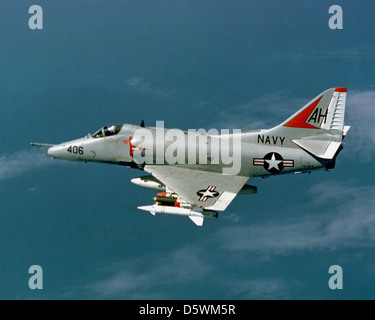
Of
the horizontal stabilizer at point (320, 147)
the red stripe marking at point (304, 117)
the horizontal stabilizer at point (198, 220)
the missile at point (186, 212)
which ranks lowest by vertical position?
the horizontal stabilizer at point (198, 220)

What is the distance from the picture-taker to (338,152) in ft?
129

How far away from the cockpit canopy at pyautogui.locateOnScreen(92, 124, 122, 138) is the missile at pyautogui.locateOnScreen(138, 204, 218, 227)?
17.9 ft

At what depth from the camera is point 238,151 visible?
39750mm

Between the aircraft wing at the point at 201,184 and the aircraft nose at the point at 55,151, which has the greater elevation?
the aircraft nose at the point at 55,151

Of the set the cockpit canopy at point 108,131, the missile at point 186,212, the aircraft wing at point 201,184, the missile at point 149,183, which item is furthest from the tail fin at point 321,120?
the cockpit canopy at point 108,131

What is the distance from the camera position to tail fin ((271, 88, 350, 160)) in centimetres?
3947

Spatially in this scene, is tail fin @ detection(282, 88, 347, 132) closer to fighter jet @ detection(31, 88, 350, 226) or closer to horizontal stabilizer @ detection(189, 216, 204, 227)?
fighter jet @ detection(31, 88, 350, 226)

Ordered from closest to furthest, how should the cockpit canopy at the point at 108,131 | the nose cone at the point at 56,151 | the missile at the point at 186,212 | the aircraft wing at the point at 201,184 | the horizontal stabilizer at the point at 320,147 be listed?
the missile at the point at 186,212 → the aircraft wing at the point at 201,184 → the horizontal stabilizer at the point at 320,147 → the cockpit canopy at the point at 108,131 → the nose cone at the point at 56,151

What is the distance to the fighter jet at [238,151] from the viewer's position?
39.3 metres

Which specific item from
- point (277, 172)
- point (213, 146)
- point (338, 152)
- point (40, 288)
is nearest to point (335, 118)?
point (338, 152)

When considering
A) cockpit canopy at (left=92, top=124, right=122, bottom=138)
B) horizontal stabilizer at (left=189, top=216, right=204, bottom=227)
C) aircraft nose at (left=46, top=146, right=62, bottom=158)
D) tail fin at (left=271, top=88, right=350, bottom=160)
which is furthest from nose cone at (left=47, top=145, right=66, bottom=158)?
tail fin at (left=271, top=88, right=350, bottom=160)

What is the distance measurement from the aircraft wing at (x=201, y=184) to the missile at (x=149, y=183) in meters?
0.80

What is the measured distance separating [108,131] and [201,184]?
6.48m

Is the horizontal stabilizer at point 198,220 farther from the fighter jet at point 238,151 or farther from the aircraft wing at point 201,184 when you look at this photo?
the fighter jet at point 238,151
